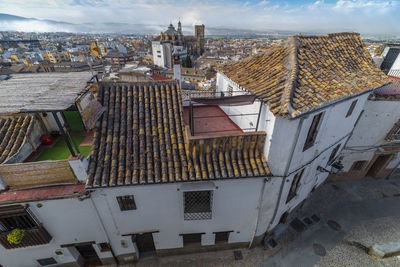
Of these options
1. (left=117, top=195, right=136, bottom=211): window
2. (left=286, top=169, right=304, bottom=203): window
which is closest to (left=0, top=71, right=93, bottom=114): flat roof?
(left=117, top=195, right=136, bottom=211): window

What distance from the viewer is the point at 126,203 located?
25.4 ft

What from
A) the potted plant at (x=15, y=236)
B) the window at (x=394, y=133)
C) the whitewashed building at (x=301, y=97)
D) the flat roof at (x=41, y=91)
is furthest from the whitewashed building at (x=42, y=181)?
the window at (x=394, y=133)

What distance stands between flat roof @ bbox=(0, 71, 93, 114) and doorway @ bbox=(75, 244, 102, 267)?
7935 mm

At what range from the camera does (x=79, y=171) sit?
682 cm

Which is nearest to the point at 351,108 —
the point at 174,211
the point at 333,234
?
the point at 333,234

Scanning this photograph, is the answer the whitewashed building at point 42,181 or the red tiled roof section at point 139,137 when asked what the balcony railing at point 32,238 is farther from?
the red tiled roof section at point 139,137

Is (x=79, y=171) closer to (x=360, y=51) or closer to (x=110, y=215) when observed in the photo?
(x=110, y=215)

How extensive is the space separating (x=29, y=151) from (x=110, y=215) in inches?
177

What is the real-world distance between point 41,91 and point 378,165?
74.2 feet

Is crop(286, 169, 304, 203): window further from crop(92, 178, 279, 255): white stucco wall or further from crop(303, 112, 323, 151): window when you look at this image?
crop(303, 112, 323, 151): window

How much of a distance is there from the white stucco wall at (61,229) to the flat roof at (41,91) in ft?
12.5

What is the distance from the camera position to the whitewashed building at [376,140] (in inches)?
449

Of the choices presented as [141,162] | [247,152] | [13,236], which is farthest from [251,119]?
[13,236]

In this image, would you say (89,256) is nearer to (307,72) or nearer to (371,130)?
(307,72)
